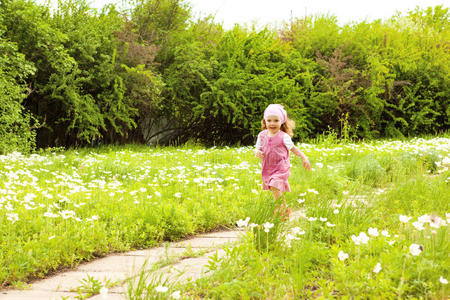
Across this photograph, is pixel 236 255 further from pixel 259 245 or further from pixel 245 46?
pixel 245 46

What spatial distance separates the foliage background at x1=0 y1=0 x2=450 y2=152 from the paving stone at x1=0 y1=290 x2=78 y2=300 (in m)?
8.81

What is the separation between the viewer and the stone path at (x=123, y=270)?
11.3 ft

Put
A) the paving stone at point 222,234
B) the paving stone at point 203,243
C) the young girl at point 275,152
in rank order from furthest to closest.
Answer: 1. the young girl at point 275,152
2. the paving stone at point 222,234
3. the paving stone at point 203,243

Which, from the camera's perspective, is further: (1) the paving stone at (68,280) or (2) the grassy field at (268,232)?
(1) the paving stone at (68,280)

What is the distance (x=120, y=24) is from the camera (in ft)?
53.6

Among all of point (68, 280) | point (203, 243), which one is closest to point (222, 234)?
point (203, 243)

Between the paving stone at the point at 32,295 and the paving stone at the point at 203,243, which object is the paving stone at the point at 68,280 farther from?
the paving stone at the point at 203,243

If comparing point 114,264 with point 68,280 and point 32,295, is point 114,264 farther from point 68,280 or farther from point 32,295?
point 32,295

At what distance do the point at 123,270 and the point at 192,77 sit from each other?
13.3 metres

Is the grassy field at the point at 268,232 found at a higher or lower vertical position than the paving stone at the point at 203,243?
higher

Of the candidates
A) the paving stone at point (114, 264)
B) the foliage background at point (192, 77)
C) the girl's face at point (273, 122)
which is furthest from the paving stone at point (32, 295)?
the foliage background at point (192, 77)

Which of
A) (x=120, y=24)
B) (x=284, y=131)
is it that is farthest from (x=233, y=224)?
(x=120, y=24)

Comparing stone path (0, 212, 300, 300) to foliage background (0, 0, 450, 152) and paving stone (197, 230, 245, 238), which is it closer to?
paving stone (197, 230, 245, 238)

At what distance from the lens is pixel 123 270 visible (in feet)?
13.1
